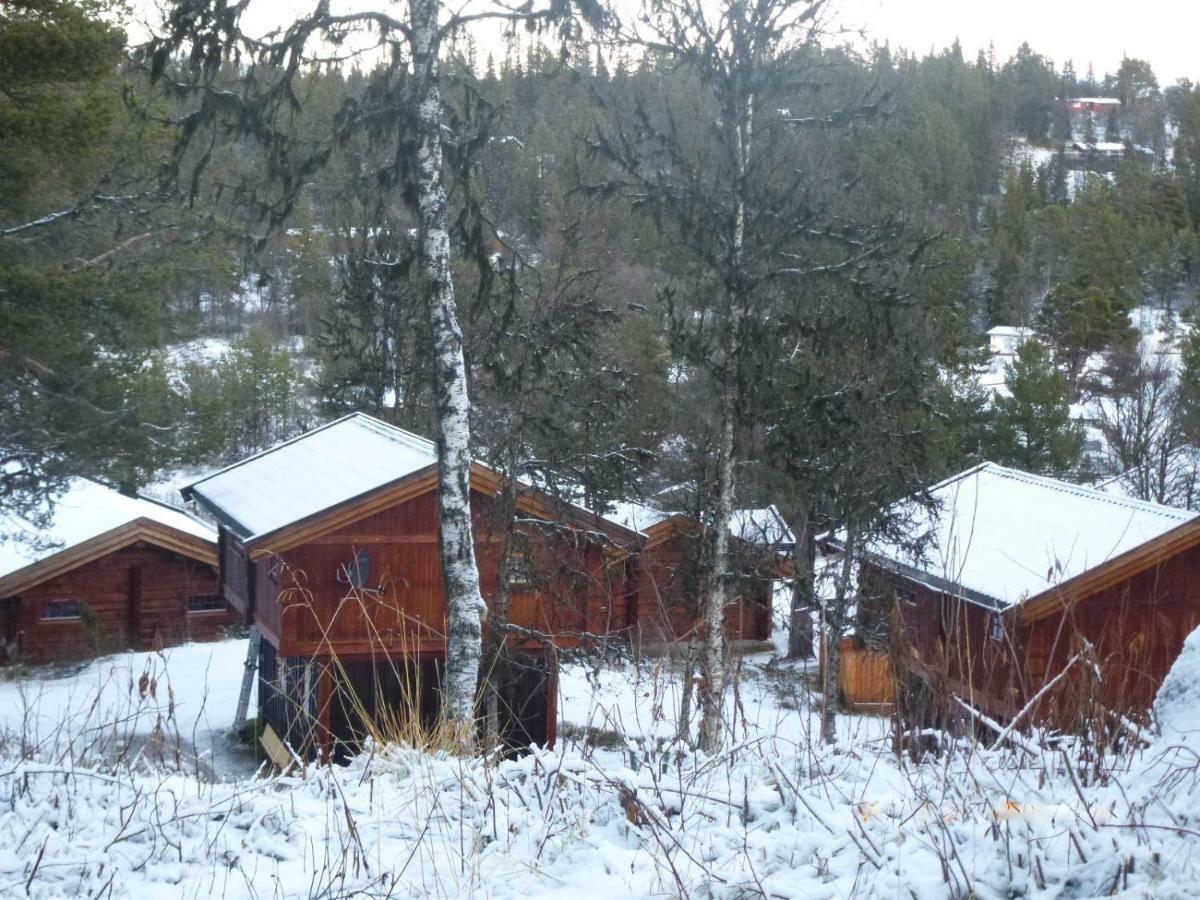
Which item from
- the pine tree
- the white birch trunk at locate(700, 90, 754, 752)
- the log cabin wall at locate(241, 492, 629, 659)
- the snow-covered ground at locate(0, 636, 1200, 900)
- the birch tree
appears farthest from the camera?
the pine tree

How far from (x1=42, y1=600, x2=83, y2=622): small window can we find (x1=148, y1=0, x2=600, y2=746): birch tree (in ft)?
58.9

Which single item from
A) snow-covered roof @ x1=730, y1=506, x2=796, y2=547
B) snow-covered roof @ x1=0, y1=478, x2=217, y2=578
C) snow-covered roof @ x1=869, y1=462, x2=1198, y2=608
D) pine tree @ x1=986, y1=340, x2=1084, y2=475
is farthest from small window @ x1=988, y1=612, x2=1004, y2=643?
pine tree @ x1=986, y1=340, x2=1084, y2=475

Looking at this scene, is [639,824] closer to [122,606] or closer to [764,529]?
[764,529]

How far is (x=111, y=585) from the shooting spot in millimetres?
24266

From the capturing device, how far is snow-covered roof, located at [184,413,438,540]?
1407 cm

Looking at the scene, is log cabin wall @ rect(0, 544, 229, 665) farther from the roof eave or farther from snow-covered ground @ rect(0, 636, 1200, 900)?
snow-covered ground @ rect(0, 636, 1200, 900)

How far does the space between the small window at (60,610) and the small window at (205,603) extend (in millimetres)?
2202

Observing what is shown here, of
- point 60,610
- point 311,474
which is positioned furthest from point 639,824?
point 60,610

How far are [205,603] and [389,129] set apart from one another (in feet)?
63.4

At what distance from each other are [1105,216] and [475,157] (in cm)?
5656

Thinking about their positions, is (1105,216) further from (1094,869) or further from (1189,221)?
(1094,869)

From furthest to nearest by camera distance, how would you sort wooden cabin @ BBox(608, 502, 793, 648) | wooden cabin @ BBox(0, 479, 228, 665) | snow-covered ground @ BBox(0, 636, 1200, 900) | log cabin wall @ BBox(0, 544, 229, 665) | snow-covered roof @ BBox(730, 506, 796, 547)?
log cabin wall @ BBox(0, 544, 229, 665)
wooden cabin @ BBox(0, 479, 228, 665)
snow-covered roof @ BBox(730, 506, 796, 547)
wooden cabin @ BBox(608, 502, 793, 648)
snow-covered ground @ BBox(0, 636, 1200, 900)

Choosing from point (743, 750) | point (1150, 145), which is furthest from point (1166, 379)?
point (1150, 145)

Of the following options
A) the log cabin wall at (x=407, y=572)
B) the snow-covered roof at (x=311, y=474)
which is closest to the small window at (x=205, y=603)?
the snow-covered roof at (x=311, y=474)
